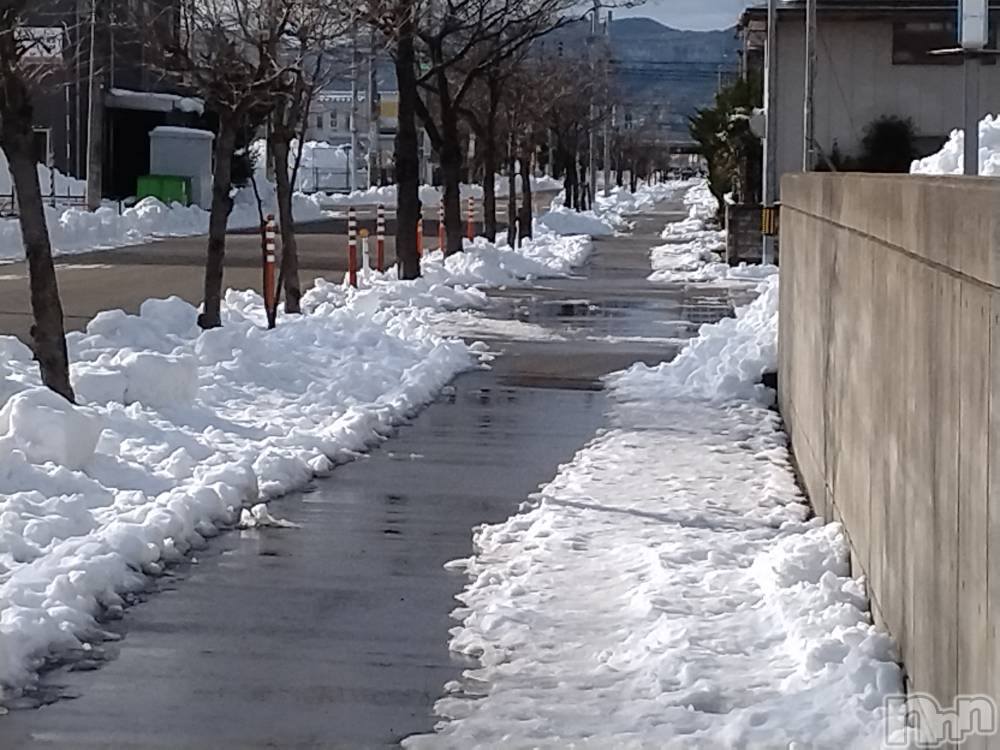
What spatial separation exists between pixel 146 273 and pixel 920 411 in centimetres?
2730

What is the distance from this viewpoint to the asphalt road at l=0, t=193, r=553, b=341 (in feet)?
80.1

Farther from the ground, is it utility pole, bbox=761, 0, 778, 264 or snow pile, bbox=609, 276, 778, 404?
utility pole, bbox=761, 0, 778, 264

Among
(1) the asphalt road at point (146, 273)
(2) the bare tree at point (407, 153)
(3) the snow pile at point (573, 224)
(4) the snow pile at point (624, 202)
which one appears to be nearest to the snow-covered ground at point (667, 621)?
(1) the asphalt road at point (146, 273)

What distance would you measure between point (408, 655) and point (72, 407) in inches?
160

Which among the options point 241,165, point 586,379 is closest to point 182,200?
point 241,165

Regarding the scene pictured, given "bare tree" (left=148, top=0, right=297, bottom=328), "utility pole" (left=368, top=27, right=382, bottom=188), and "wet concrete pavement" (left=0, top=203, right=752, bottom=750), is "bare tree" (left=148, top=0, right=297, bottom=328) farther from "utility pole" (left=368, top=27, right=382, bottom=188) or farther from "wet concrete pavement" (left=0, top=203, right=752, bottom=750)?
"utility pole" (left=368, top=27, right=382, bottom=188)

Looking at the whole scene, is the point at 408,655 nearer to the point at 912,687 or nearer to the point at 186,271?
the point at 912,687

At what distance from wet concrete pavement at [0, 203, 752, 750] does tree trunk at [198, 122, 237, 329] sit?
4.95 metres

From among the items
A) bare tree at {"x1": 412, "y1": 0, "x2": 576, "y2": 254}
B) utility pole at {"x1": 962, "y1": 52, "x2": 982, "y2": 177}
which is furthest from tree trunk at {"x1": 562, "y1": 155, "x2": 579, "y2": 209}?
utility pole at {"x1": 962, "y1": 52, "x2": 982, "y2": 177}

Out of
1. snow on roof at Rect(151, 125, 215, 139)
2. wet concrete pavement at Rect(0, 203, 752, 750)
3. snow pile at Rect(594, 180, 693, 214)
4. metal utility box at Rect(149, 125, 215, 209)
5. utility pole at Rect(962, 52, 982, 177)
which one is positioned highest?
snow on roof at Rect(151, 125, 215, 139)

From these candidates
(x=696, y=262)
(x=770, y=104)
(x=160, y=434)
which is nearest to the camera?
(x=160, y=434)

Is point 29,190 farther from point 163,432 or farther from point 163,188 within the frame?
point 163,188

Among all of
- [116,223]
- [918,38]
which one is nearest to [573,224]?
[116,223]

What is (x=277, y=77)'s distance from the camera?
19.0 meters
